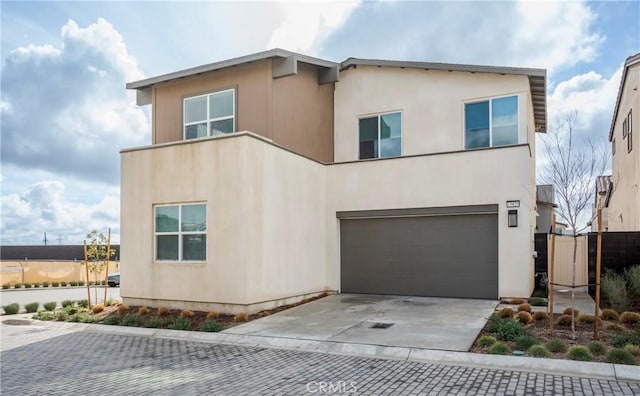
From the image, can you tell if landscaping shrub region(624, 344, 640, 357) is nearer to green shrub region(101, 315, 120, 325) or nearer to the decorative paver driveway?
the decorative paver driveway

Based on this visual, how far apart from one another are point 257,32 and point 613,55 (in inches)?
449

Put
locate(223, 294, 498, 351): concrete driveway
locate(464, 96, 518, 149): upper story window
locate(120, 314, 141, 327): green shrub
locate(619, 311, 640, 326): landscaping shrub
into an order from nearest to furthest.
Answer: locate(223, 294, 498, 351): concrete driveway
locate(619, 311, 640, 326): landscaping shrub
locate(120, 314, 141, 327): green shrub
locate(464, 96, 518, 149): upper story window

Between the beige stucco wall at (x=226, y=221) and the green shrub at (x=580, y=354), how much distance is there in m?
6.76

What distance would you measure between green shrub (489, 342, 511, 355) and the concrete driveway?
0.44 metres

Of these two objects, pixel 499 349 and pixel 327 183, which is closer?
pixel 499 349

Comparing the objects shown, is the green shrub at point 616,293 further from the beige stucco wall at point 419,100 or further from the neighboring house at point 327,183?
the beige stucco wall at point 419,100

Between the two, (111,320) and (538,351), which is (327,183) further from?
(538,351)

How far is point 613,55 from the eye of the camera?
49.7 ft

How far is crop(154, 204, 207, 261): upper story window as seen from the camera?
39.0 feet

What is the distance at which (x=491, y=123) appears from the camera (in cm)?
1387

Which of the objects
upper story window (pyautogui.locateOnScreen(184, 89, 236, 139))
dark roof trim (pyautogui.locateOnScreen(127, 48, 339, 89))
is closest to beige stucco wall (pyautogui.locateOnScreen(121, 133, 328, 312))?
upper story window (pyautogui.locateOnScreen(184, 89, 236, 139))

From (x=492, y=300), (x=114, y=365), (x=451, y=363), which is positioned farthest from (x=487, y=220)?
(x=114, y=365)

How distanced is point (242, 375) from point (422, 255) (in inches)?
320

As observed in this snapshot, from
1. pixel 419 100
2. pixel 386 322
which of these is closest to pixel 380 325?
pixel 386 322
